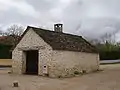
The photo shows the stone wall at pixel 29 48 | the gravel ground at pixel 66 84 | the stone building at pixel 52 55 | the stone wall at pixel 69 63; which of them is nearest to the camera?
the gravel ground at pixel 66 84

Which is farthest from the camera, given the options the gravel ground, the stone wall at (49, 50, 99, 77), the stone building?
the stone building

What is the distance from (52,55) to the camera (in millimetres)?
21688

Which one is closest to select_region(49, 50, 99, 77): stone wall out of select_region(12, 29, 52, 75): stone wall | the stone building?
the stone building

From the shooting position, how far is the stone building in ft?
72.0

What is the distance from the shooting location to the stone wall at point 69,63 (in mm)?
21672

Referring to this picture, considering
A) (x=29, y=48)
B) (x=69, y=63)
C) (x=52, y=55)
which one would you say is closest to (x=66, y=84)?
(x=52, y=55)

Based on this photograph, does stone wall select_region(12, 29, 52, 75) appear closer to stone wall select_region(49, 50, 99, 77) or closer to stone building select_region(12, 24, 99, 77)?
stone building select_region(12, 24, 99, 77)

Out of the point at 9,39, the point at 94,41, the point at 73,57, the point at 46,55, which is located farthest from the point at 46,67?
the point at 94,41

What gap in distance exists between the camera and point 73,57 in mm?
23391

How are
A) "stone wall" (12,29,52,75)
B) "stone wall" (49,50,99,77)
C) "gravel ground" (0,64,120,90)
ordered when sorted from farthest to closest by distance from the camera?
"stone wall" (12,29,52,75) → "stone wall" (49,50,99,77) → "gravel ground" (0,64,120,90)

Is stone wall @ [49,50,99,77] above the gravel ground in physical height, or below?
above

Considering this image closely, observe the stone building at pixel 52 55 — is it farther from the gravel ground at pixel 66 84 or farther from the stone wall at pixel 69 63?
the gravel ground at pixel 66 84

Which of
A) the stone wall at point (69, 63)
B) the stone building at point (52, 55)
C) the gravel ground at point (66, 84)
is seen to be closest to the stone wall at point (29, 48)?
the stone building at point (52, 55)

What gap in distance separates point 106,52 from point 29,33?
89.0 ft
